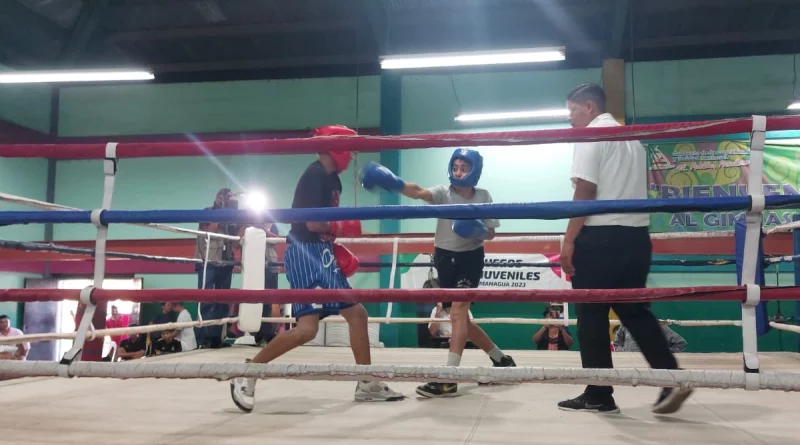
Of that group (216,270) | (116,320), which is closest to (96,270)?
(216,270)

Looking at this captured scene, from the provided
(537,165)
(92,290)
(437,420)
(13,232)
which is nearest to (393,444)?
(437,420)

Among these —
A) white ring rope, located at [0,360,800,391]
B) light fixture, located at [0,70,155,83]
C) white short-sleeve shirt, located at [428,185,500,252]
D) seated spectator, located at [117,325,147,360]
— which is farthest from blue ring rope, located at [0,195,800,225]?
light fixture, located at [0,70,155,83]

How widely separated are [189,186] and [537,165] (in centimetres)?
458

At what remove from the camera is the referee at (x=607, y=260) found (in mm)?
1623

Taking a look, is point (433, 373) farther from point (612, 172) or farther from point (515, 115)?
point (515, 115)

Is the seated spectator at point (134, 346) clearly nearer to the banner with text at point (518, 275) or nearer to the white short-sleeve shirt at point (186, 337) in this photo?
the white short-sleeve shirt at point (186, 337)

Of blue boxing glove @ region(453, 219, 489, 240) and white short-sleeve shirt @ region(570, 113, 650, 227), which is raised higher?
white short-sleeve shirt @ region(570, 113, 650, 227)

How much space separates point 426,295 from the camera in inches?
50.4

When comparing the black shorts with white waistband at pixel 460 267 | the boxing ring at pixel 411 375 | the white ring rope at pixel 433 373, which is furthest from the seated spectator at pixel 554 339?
the white ring rope at pixel 433 373

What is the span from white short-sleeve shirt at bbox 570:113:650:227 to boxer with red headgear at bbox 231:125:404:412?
27.5 inches

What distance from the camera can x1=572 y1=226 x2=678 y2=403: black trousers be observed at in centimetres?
163

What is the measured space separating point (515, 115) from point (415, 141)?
6270 millimetres

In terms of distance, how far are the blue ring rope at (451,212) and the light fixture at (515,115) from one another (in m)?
6.15

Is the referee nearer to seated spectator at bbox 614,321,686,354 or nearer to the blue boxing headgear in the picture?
the blue boxing headgear
